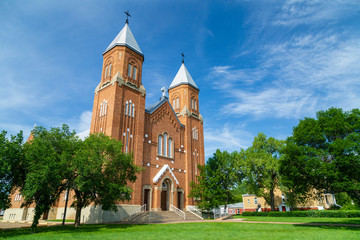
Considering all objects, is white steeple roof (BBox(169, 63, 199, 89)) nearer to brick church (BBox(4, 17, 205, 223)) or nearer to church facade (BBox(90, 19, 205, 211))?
brick church (BBox(4, 17, 205, 223))

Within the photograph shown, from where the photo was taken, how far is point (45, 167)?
1470 centimetres

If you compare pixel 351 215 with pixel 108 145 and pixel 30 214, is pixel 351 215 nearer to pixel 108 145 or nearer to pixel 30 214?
pixel 108 145

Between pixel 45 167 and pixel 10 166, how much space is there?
6.44 ft

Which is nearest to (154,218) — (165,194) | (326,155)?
(165,194)

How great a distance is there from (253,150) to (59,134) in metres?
32.2

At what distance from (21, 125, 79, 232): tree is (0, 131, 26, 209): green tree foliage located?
0.51m

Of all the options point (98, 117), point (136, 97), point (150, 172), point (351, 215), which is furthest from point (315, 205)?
point (98, 117)

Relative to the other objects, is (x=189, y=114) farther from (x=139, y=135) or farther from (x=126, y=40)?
(x=126, y=40)

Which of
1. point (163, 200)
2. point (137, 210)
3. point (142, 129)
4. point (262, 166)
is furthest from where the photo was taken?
point (262, 166)

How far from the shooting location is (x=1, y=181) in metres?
14.4

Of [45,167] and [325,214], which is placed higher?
[45,167]

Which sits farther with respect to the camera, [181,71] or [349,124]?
[181,71]

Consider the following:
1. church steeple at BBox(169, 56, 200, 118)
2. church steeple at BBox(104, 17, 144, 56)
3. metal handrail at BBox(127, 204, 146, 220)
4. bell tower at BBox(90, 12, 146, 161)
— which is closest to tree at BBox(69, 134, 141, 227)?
metal handrail at BBox(127, 204, 146, 220)

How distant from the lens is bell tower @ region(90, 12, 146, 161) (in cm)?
2692
